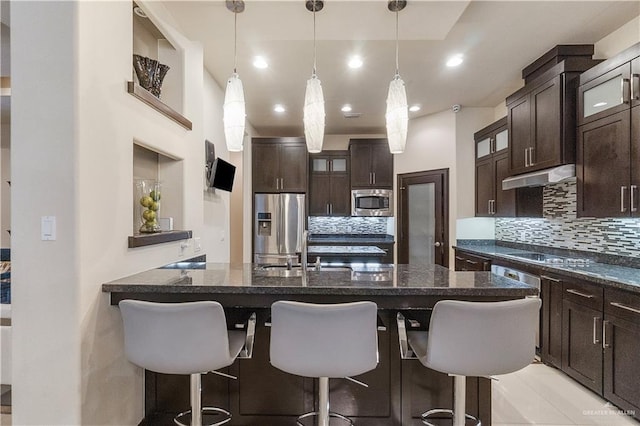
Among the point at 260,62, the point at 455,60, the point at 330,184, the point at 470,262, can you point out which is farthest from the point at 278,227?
the point at 455,60

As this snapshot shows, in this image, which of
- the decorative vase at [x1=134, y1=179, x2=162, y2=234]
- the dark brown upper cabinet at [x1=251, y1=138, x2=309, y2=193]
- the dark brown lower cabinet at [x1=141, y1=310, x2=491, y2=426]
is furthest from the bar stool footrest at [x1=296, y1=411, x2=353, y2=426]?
the dark brown upper cabinet at [x1=251, y1=138, x2=309, y2=193]

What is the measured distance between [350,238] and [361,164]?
50.0 inches

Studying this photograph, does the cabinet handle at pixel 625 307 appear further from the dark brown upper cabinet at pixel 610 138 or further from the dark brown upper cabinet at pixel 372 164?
the dark brown upper cabinet at pixel 372 164

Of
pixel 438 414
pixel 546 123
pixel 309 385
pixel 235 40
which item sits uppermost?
pixel 235 40

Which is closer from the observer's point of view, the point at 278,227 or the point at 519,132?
the point at 519,132

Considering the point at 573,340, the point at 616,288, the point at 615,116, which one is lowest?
the point at 573,340

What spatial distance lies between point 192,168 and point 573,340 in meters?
3.22

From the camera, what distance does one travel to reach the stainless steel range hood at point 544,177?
288 cm

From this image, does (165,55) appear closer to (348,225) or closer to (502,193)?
(502,193)

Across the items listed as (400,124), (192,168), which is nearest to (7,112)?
(192,168)

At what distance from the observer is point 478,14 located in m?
2.51

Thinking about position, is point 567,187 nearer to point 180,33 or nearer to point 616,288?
point 616,288

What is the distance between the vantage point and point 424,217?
524cm

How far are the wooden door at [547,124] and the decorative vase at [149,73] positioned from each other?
10.4 ft
